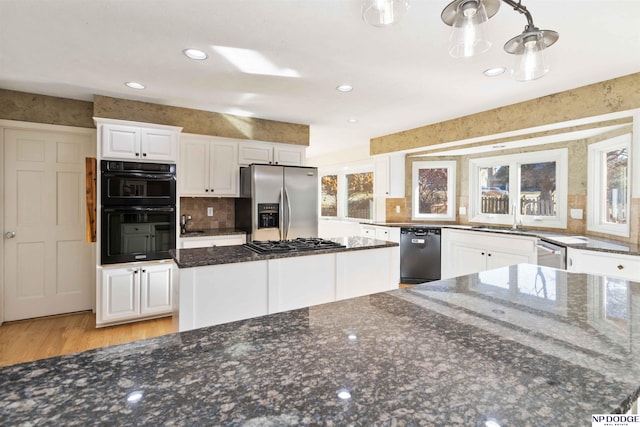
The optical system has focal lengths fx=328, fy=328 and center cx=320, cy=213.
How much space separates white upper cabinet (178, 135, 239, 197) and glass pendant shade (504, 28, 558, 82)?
10.5 feet

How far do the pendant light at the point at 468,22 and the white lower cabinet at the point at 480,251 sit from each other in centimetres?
299

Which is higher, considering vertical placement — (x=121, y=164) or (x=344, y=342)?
(x=121, y=164)

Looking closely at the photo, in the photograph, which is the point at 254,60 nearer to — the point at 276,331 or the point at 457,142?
the point at 276,331

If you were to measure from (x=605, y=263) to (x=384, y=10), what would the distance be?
2.78 m

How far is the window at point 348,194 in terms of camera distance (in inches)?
244

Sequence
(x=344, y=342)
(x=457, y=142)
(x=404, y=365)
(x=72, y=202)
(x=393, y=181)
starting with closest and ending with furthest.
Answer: (x=404, y=365) < (x=344, y=342) < (x=72, y=202) < (x=457, y=142) < (x=393, y=181)

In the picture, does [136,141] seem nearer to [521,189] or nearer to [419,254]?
[419,254]

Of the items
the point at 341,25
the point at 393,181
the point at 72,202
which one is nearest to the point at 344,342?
the point at 341,25

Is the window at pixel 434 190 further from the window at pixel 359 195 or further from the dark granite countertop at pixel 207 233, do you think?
the dark granite countertop at pixel 207 233

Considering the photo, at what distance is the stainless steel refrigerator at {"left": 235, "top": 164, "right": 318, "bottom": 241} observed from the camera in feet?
12.4

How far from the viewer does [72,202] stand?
140 inches

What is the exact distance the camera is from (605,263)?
2.62 meters

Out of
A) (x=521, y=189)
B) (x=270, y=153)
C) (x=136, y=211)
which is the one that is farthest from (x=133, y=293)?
(x=521, y=189)

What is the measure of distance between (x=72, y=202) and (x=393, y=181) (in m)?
4.23
